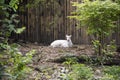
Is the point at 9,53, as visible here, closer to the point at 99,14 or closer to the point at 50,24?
the point at 99,14

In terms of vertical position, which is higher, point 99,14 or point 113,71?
point 99,14

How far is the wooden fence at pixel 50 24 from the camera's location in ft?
35.2

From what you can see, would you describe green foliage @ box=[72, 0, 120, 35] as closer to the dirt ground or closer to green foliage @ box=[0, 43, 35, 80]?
the dirt ground

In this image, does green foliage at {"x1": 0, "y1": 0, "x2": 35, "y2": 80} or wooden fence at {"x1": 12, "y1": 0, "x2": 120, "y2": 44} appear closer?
green foliage at {"x1": 0, "y1": 0, "x2": 35, "y2": 80}

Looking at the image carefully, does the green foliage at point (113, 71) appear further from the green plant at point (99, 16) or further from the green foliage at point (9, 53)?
the green foliage at point (9, 53)

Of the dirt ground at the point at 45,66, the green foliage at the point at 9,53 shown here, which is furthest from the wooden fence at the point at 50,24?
the green foliage at the point at 9,53

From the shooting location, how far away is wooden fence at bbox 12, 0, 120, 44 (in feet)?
35.2

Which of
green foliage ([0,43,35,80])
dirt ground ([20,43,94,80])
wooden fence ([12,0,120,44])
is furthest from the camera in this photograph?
wooden fence ([12,0,120,44])

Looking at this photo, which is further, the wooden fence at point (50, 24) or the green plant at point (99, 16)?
the wooden fence at point (50, 24)

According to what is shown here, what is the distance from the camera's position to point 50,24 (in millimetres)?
10914

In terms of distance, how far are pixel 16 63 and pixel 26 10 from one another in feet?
22.1

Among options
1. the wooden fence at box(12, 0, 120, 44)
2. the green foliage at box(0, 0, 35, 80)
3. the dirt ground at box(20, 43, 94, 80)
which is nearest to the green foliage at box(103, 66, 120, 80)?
the dirt ground at box(20, 43, 94, 80)

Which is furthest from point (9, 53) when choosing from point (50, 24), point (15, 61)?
point (50, 24)

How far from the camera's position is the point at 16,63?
4562 millimetres
